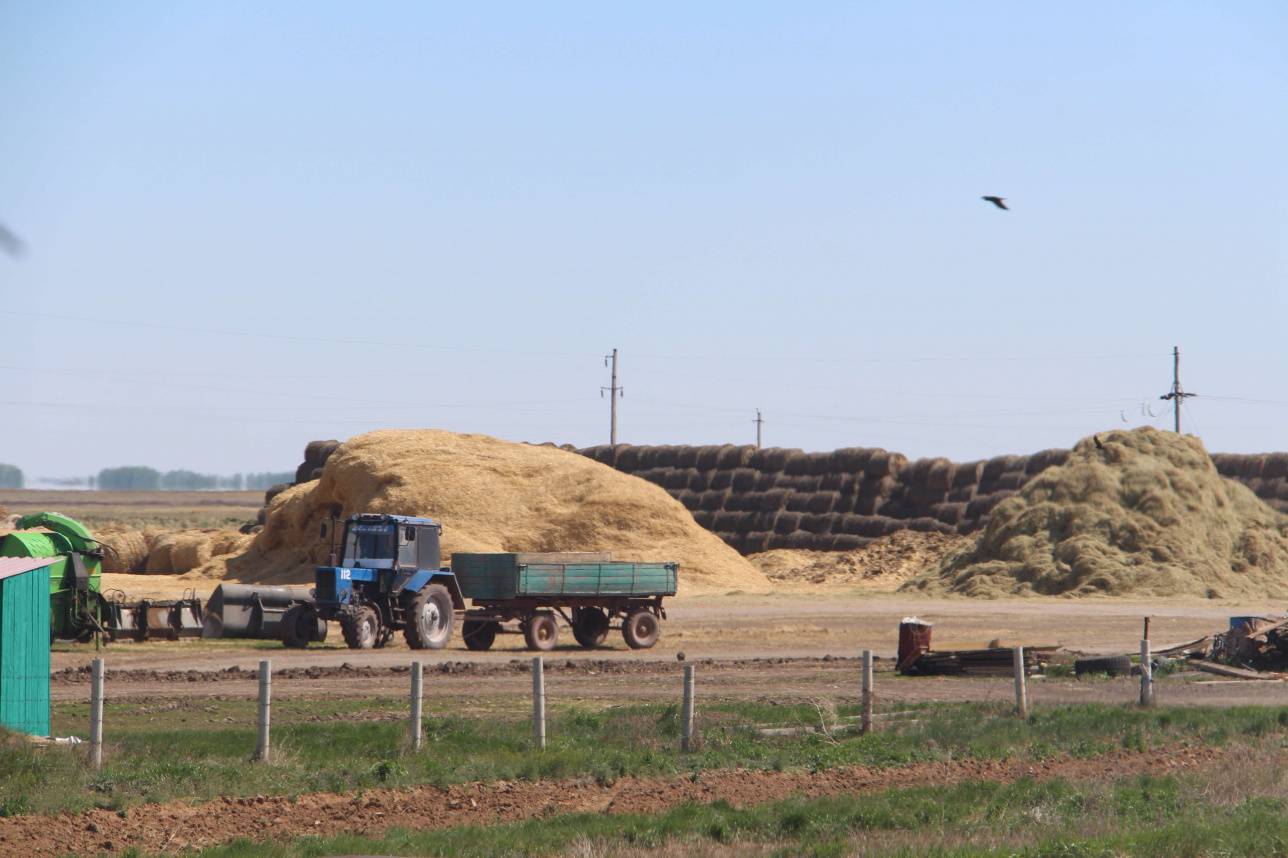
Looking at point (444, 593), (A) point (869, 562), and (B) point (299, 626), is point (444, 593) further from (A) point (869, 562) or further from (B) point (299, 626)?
(A) point (869, 562)

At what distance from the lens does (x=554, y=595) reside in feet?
105

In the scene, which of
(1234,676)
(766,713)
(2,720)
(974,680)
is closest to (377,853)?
(2,720)

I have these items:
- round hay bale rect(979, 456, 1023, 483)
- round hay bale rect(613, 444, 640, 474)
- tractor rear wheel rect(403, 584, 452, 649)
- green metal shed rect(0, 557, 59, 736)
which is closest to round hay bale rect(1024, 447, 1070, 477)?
round hay bale rect(979, 456, 1023, 483)

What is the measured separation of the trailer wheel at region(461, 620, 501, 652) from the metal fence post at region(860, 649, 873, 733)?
14.7 metres

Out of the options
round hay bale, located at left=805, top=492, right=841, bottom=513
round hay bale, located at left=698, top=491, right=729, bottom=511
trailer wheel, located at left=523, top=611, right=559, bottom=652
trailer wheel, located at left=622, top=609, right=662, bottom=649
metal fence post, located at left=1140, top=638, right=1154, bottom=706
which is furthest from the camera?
round hay bale, located at left=698, top=491, right=729, bottom=511

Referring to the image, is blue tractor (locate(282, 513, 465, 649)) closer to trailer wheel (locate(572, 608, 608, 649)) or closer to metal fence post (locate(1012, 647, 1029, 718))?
trailer wheel (locate(572, 608, 608, 649))

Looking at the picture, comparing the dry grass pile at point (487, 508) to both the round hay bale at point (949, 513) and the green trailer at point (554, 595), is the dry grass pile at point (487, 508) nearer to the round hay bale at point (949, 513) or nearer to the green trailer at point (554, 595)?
the round hay bale at point (949, 513)

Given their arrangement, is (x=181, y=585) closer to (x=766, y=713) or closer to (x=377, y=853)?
(x=766, y=713)

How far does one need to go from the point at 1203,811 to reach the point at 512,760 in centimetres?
683

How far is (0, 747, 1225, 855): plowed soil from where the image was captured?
12695 millimetres

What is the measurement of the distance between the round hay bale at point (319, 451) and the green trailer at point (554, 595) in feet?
107

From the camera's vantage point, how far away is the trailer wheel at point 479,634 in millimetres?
32438

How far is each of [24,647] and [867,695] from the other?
9729 mm

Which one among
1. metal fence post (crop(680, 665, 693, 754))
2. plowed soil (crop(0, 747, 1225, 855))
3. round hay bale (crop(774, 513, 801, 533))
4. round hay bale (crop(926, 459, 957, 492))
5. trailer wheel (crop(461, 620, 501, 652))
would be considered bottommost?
trailer wheel (crop(461, 620, 501, 652))
